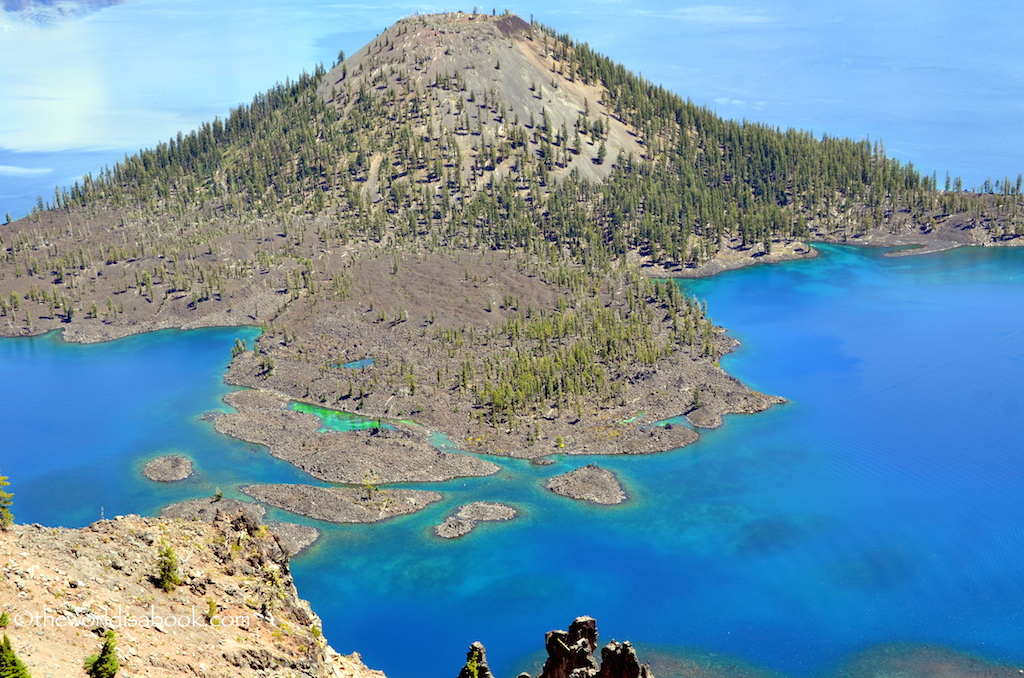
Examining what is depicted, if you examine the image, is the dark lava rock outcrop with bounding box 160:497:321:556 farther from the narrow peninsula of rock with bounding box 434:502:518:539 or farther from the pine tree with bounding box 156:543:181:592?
the pine tree with bounding box 156:543:181:592

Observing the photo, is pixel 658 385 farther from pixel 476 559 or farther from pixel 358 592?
pixel 358 592

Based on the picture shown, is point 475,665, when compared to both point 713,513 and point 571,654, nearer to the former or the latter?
point 571,654

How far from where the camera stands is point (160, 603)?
1921 inches

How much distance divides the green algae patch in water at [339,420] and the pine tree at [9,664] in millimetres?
84216

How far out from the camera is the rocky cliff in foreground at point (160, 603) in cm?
4291

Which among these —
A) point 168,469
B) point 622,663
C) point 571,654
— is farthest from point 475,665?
point 168,469

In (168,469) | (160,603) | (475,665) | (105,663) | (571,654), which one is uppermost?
(105,663)

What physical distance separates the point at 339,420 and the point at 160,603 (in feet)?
261

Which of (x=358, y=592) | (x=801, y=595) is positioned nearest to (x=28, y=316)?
(x=358, y=592)

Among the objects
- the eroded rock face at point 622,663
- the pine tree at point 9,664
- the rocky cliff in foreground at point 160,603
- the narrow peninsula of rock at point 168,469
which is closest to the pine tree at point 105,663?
the rocky cliff in foreground at point 160,603

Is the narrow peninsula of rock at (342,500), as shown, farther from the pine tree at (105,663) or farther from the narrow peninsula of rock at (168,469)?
the pine tree at (105,663)

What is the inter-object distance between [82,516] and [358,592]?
37.2m

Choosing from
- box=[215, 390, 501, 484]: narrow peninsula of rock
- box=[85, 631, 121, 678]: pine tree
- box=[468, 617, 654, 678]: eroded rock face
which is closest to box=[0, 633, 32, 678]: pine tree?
box=[85, 631, 121, 678]: pine tree

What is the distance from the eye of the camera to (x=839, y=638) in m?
80.6
